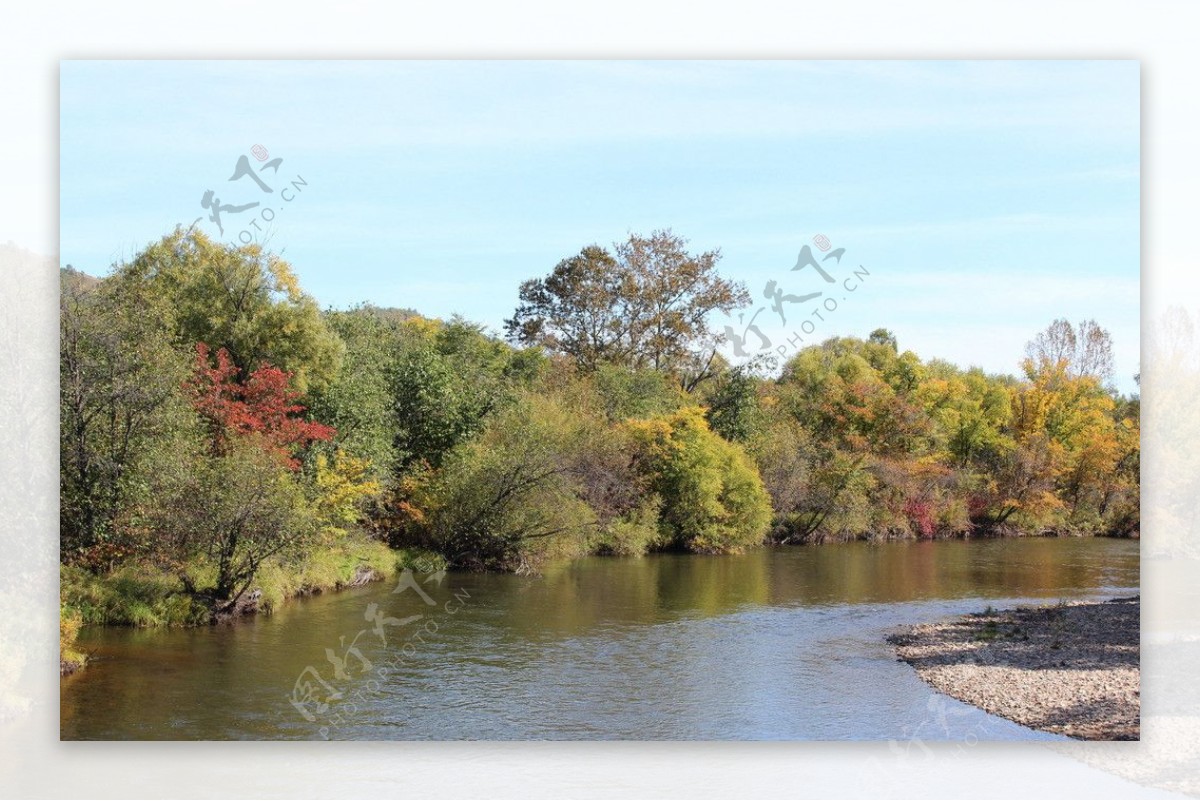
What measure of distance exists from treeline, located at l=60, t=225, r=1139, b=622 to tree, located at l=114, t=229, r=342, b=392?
0.04m

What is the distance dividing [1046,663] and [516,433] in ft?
33.0

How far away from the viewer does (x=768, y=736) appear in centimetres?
988

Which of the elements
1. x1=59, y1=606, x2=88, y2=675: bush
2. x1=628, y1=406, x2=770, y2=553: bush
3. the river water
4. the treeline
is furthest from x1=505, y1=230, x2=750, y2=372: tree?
x1=59, y1=606, x2=88, y2=675: bush

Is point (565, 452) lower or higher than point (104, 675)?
higher

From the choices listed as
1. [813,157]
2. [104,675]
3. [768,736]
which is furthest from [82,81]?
[768,736]

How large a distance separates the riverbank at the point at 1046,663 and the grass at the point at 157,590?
26.5 feet

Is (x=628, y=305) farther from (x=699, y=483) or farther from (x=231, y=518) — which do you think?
(x=231, y=518)

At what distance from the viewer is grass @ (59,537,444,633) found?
12680 mm

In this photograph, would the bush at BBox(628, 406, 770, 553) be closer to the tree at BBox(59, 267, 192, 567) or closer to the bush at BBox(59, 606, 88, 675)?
the tree at BBox(59, 267, 192, 567)

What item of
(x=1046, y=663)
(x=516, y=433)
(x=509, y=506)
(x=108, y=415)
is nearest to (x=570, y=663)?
(x=1046, y=663)

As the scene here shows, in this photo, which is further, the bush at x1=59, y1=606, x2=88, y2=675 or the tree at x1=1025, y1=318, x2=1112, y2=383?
the tree at x1=1025, y1=318, x2=1112, y2=383

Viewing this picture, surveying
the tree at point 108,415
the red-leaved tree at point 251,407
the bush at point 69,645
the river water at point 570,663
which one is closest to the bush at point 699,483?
the river water at point 570,663

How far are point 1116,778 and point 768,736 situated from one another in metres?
2.86

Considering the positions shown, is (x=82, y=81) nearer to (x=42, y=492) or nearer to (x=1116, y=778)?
(x=42, y=492)
